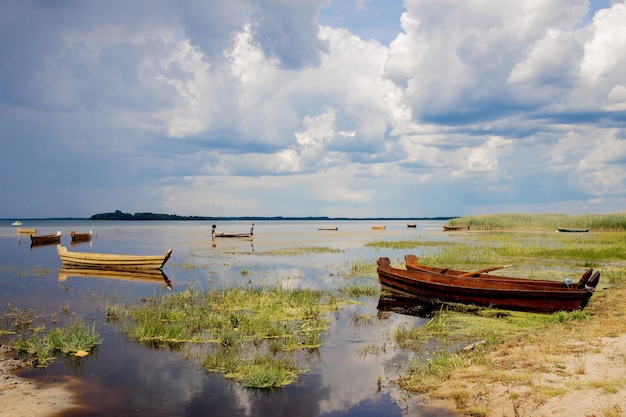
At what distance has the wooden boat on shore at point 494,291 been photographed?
17.8 metres

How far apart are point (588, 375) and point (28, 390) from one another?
11.4 meters

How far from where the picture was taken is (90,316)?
1842 centimetres

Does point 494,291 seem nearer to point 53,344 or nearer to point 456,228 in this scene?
point 53,344

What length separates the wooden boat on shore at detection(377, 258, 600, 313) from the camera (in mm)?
17781

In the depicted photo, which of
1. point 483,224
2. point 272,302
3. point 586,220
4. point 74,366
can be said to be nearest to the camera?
point 74,366

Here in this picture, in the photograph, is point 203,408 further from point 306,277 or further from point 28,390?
point 306,277

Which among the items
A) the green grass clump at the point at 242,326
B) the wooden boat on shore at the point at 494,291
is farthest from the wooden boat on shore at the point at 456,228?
the green grass clump at the point at 242,326

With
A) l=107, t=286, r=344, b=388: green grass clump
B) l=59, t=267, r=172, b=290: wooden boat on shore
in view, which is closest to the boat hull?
l=59, t=267, r=172, b=290: wooden boat on shore

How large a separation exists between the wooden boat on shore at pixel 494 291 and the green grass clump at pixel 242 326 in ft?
11.4

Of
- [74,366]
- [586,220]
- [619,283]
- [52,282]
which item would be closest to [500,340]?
[74,366]

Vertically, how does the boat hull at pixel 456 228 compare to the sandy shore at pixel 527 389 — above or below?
above

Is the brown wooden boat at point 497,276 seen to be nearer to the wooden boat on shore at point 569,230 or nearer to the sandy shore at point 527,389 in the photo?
the sandy shore at point 527,389

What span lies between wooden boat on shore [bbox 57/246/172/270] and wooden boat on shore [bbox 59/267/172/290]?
0.30m

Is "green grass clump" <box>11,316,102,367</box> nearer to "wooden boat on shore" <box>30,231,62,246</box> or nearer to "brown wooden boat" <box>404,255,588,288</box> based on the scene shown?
"brown wooden boat" <box>404,255,588,288</box>
